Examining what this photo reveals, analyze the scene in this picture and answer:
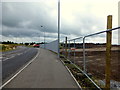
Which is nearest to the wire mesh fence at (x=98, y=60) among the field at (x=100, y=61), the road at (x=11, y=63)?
the field at (x=100, y=61)

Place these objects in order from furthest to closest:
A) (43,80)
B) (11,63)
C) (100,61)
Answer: (11,63) → (43,80) → (100,61)

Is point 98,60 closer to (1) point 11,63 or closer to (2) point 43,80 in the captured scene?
(2) point 43,80

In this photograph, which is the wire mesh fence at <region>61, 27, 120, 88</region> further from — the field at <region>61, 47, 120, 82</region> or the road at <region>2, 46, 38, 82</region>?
the road at <region>2, 46, 38, 82</region>

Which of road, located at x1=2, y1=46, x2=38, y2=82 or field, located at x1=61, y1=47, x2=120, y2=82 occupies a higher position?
field, located at x1=61, y1=47, x2=120, y2=82

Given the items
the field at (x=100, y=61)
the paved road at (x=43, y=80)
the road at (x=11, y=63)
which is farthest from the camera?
the road at (x=11, y=63)

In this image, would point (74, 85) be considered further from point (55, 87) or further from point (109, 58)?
point (109, 58)

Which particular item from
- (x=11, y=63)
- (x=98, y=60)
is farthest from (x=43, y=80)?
(x=11, y=63)

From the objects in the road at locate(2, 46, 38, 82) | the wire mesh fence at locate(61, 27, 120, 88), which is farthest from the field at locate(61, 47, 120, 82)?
the road at locate(2, 46, 38, 82)

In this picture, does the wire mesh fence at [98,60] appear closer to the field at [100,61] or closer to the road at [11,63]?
the field at [100,61]

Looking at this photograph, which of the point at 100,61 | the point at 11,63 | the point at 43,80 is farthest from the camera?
the point at 11,63

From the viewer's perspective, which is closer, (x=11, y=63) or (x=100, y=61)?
Result: (x=100, y=61)

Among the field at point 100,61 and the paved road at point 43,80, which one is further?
the paved road at point 43,80

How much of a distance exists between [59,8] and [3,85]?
14.5 m

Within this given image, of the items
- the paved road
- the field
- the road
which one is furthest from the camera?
the road
